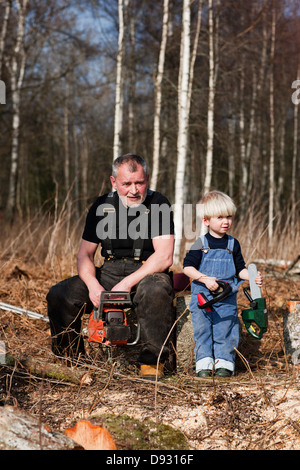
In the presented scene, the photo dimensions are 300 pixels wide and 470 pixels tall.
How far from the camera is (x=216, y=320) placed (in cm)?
321

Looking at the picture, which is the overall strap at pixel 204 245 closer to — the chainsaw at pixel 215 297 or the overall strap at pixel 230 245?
the overall strap at pixel 230 245

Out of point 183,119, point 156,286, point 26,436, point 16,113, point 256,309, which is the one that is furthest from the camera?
point 16,113

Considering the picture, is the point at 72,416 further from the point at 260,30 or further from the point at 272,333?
the point at 260,30

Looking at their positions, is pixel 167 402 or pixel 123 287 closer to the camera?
pixel 167 402

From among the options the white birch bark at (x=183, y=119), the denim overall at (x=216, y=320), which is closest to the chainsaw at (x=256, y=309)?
the denim overall at (x=216, y=320)

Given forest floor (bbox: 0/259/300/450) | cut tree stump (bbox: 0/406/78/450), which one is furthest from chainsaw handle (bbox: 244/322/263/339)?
cut tree stump (bbox: 0/406/78/450)

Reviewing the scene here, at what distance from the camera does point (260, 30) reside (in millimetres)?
15117

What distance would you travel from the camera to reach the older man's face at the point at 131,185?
3.31 metres

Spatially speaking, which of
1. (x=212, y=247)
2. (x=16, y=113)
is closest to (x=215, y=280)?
(x=212, y=247)

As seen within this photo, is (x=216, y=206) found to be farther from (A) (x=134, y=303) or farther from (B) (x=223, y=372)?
(B) (x=223, y=372)

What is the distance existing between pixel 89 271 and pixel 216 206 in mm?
986

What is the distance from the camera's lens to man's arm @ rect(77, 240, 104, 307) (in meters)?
3.16

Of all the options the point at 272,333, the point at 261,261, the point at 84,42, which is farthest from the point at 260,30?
the point at 272,333

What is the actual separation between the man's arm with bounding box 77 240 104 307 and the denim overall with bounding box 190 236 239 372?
25.7 inches
